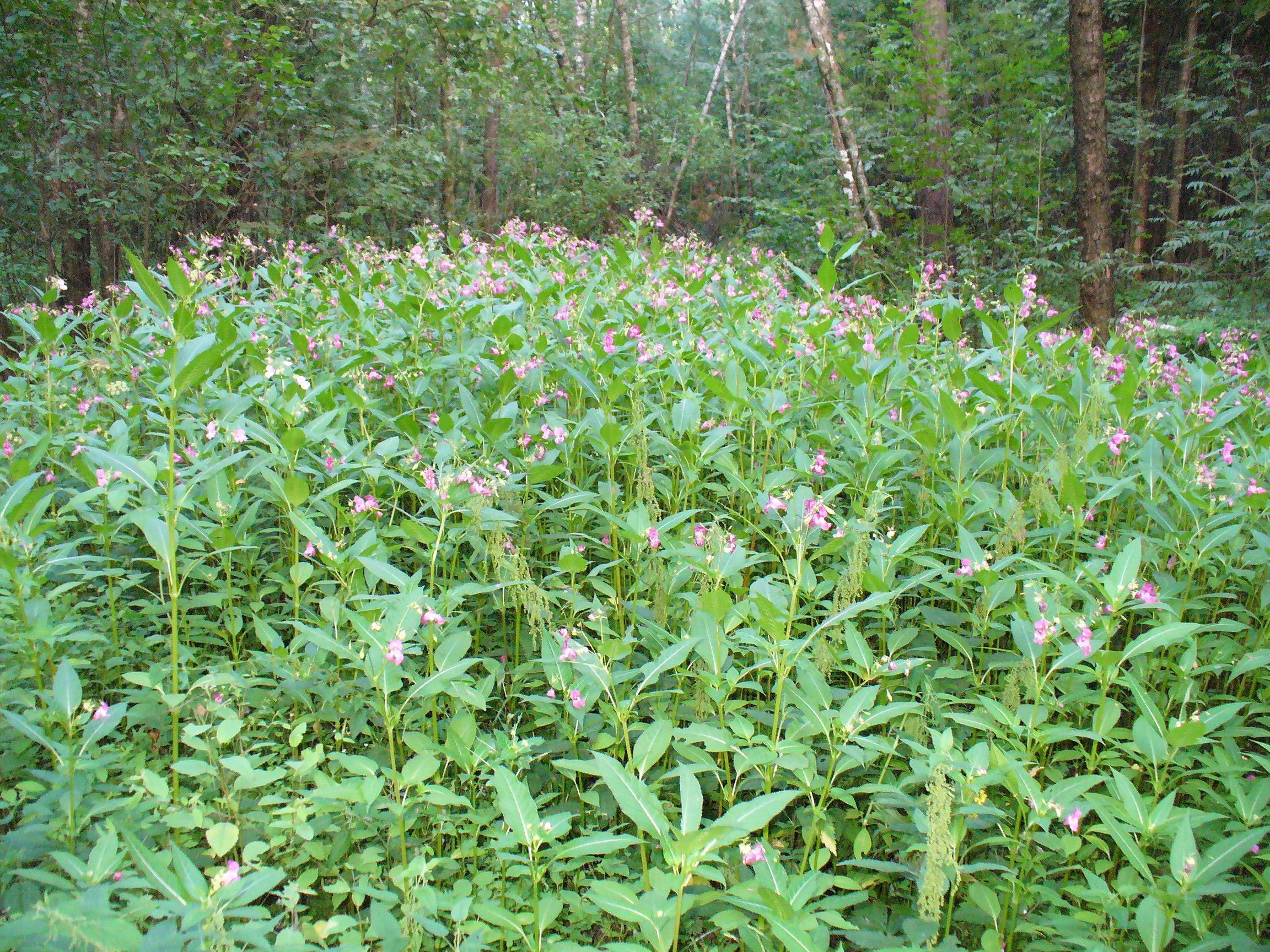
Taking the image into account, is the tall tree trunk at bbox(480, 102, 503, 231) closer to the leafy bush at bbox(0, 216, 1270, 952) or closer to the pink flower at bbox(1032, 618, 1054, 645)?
the leafy bush at bbox(0, 216, 1270, 952)

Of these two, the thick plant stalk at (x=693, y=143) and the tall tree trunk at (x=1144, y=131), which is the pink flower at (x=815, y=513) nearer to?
the tall tree trunk at (x=1144, y=131)

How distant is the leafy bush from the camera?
1560 millimetres

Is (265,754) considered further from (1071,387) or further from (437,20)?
(437,20)

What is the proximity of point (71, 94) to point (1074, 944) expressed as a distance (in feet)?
36.8

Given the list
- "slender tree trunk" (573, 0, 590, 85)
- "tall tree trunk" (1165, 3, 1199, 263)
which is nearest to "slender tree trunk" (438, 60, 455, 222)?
"slender tree trunk" (573, 0, 590, 85)

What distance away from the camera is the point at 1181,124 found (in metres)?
11.3

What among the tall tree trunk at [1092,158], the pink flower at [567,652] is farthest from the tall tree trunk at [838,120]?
the pink flower at [567,652]

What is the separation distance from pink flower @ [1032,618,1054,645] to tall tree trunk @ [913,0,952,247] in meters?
8.01

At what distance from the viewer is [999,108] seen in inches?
383

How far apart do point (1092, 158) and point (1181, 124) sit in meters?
6.28

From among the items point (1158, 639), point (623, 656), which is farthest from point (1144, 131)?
point (623, 656)

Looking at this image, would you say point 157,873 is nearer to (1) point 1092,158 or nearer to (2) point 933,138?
(1) point 1092,158

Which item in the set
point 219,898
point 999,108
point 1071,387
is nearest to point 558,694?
point 219,898

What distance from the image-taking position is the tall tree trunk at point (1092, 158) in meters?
6.60
